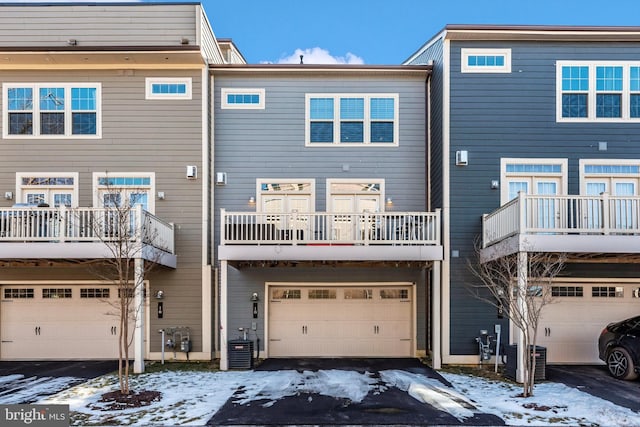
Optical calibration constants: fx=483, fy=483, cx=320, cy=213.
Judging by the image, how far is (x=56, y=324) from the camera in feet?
39.7

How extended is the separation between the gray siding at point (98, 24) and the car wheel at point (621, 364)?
11912mm

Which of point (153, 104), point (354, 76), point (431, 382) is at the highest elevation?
point (354, 76)

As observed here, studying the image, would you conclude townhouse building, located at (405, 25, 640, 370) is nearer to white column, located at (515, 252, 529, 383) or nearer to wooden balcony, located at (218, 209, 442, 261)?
wooden balcony, located at (218, 209, 442, 261)

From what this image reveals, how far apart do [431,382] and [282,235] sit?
4353 millimetres

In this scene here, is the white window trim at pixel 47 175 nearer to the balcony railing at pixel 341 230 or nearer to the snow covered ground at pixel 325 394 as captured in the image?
the balcony railing at pixel 341 230

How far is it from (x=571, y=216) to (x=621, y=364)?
10.6 feet

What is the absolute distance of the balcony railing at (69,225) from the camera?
394 inches

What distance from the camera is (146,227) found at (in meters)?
10.4

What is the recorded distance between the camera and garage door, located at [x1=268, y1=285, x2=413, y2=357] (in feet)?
40.4

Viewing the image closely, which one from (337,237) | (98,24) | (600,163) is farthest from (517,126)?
(98,24)

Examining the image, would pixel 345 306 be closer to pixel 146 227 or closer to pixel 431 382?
pixel 431 382

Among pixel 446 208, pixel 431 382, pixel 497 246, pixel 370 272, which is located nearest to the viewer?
pixel 431 382

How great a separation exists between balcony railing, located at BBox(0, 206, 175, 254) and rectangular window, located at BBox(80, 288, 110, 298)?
2279 mm

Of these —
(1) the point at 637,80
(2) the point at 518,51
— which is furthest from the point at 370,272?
(1) the point at 637,80
